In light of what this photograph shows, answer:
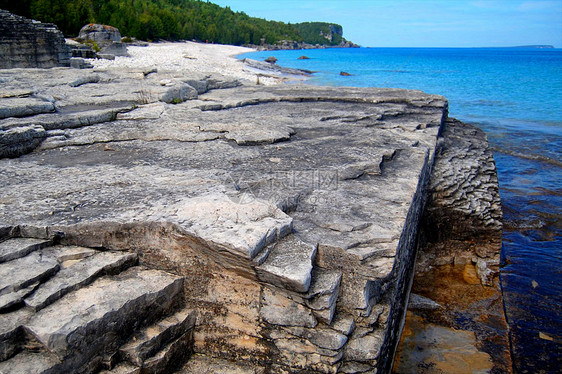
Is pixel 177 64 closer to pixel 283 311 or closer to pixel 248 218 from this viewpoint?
pixel 248 218

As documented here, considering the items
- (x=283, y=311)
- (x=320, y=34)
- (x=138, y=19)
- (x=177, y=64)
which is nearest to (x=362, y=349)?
(x=283, y=311)

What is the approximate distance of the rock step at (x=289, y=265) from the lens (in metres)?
1.96

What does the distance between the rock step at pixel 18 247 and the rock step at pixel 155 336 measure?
27.2 inches

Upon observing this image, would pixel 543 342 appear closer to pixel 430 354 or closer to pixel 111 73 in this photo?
pixel 430 354

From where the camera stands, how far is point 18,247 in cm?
212

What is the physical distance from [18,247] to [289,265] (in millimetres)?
1315

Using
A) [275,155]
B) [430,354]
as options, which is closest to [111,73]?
[275,155]

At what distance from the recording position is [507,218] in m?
5.88

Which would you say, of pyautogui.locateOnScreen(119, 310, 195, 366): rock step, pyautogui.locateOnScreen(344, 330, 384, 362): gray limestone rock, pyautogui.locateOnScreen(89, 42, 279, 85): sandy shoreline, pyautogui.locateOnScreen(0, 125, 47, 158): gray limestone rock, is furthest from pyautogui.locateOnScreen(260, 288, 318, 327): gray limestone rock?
pyautogui.locateOnScreen(89, 42, 279, 85): sandy shoreline

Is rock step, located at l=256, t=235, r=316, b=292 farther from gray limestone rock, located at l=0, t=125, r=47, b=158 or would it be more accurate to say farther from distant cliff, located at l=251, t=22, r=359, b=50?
distant cliff, located at l=251, t=22, r=359, b=50

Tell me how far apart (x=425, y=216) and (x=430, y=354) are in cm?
168

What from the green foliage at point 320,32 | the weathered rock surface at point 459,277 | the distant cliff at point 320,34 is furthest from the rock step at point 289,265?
the green foliage at point 320,32

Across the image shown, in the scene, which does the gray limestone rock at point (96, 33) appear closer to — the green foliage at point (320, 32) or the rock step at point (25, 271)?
the rock step at point (25, 271)

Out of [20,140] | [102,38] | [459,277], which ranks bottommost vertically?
[459,277]
